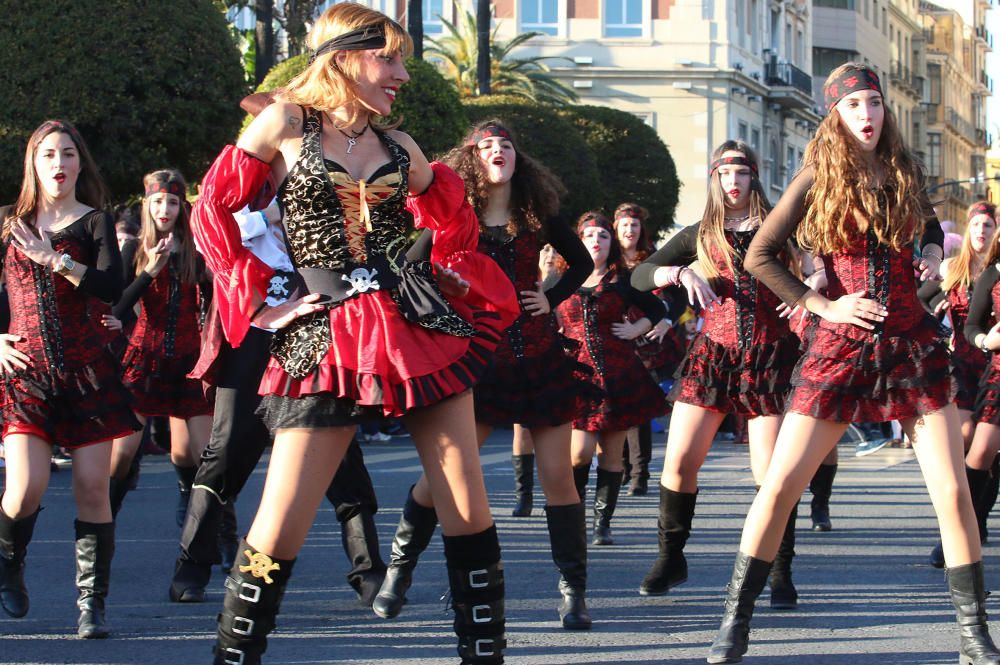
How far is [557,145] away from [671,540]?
2155 cm

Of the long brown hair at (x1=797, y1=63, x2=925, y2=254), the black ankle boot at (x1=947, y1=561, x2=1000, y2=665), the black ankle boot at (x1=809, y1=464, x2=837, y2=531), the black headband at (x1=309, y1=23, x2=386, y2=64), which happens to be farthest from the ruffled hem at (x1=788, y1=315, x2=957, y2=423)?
the black ankle boot at (x1=809, y1=464, x2=837, y2=531)

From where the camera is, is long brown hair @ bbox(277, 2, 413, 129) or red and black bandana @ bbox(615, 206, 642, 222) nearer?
long brown hair @ bbox(277, 2, 413, 129)

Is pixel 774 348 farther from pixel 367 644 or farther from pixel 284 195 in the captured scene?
pixel 284 195

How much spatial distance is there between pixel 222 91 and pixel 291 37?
9727 mm

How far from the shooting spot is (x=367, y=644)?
20.4ft

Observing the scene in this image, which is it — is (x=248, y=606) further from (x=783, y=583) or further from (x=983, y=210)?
(x=983, y=210)

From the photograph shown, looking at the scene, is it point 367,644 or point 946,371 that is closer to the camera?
point 946,371

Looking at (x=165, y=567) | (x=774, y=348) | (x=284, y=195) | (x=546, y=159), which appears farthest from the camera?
(x=546, y=159)

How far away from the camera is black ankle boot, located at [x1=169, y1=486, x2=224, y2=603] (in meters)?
6.80

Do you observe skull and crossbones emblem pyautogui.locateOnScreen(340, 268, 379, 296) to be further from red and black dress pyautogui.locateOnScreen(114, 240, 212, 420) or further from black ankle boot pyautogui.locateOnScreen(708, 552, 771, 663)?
red and black dress pyautogui.locateOnScreen(114, 240, 212, 420)

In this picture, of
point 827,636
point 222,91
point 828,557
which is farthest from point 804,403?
point 222,91

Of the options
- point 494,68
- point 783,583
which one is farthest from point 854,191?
point 494,68

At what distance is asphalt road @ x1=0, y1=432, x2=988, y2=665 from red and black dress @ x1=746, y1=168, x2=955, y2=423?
100 cm

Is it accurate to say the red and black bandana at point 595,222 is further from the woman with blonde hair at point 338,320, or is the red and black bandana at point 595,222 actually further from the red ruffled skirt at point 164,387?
the woman with blonde hair at point 338,320
